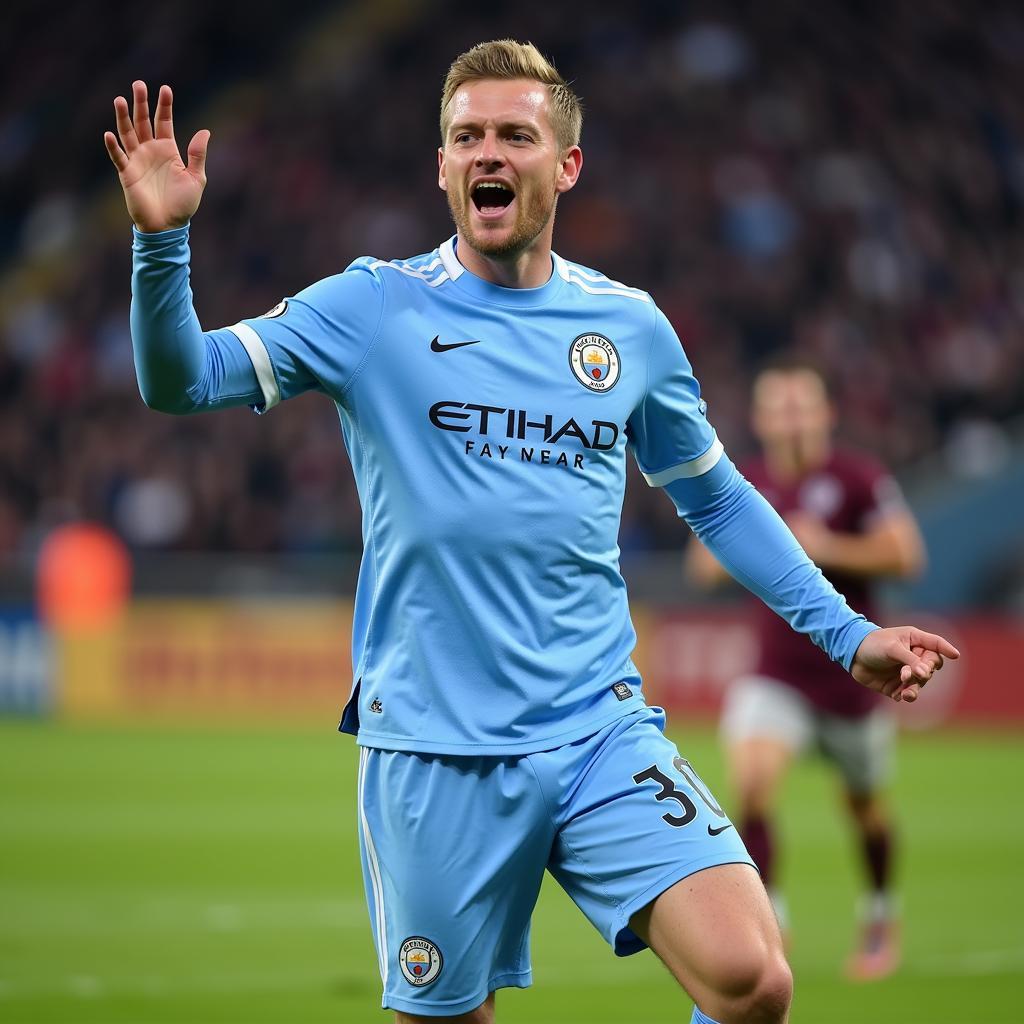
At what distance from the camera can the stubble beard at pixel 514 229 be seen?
14.2 feet

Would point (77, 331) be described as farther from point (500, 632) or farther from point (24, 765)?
point (500, 632)

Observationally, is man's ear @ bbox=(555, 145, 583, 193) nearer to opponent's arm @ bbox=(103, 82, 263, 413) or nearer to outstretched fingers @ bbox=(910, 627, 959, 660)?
opponent's arm @ bbox=(103, 82, 263, 413)

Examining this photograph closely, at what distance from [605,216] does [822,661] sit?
15.6 m

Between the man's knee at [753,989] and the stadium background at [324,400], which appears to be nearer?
the man's knee at [753,989]

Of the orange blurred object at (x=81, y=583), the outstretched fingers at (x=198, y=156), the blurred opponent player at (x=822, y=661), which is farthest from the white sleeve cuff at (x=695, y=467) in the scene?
the orange blurred object at (x=81, y=583)

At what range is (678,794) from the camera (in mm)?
4250

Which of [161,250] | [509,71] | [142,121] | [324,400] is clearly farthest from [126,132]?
[324,400]

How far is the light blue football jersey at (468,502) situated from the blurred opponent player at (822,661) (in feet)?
13.7

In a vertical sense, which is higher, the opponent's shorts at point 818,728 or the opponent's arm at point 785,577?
the opponent's arm at point 785,577

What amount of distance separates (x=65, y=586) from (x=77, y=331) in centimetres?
541

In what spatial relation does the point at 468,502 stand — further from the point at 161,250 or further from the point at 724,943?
the point at 724,943

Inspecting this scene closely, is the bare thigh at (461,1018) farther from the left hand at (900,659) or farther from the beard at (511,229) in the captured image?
the beard at (511,229)

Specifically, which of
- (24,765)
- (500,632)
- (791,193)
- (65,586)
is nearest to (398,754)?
(500,632)

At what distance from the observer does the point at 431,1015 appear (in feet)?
13.8
